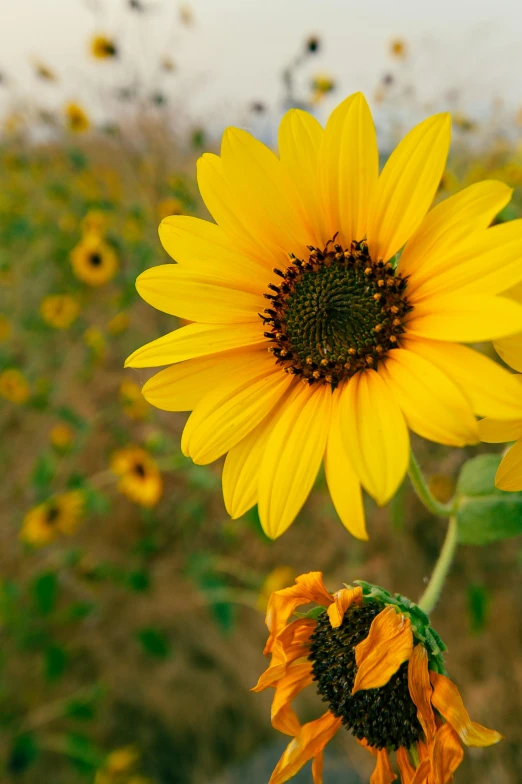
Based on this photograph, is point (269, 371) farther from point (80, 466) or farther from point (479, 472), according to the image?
point (80, 466)

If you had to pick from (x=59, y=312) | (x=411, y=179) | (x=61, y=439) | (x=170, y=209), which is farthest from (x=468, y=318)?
(x=59, y=312)

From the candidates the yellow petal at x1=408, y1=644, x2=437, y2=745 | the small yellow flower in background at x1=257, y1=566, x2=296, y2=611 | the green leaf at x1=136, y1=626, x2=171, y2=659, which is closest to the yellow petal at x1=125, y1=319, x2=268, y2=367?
the yellow petal at x1=408, y1=644, x2=437, y2=745

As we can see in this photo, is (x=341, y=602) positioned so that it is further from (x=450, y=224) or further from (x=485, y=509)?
(x=450, y=224)

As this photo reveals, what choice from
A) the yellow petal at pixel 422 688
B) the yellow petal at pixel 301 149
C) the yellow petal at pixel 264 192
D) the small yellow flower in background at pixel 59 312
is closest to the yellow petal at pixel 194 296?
the yellow petal at pixel 264 192

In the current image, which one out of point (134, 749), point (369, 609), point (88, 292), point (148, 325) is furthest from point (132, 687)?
point (88, 292)

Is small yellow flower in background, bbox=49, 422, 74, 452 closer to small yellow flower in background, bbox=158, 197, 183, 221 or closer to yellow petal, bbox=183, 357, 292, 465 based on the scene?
small yellow flower in background, bbox=158, 197, 183, 221
